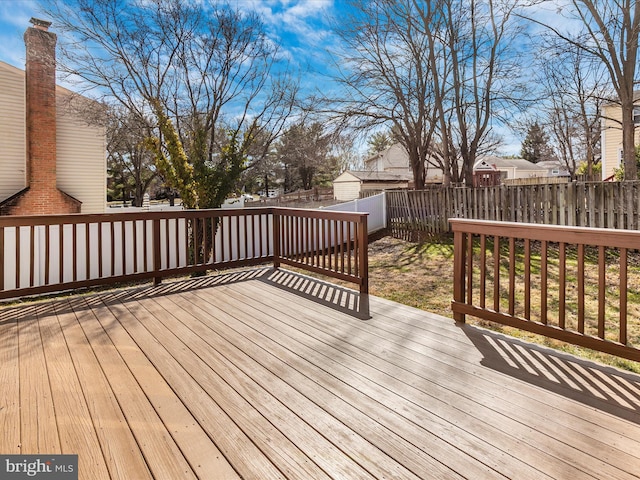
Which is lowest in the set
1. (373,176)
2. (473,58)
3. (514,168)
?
(373,176)

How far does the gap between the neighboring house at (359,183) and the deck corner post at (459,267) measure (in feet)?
77.8

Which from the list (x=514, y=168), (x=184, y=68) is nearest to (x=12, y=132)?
(x=184, y=68)

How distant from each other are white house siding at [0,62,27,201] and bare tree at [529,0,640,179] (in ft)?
42.0

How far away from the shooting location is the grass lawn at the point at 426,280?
124 inches

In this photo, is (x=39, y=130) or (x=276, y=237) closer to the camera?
(x=276, y=237)

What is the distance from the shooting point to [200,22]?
8.34m

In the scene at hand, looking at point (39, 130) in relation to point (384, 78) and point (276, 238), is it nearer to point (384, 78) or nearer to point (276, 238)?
point (276, 238)

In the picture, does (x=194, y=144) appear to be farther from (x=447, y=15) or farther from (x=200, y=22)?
(x=447, y=15)

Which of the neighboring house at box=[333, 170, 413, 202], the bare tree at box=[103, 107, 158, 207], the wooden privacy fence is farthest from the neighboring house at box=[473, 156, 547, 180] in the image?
the bare tree at box=[103, 107, 158, 207]

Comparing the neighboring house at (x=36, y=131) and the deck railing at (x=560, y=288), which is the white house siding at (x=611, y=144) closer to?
the deck railing at (x=560, y=288)

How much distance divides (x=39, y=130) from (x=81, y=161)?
1.33 meters

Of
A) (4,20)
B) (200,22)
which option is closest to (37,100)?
(4,20)

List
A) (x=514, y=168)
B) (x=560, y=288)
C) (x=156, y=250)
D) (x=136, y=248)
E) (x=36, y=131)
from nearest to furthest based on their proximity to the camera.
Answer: (x=560, y=288)
(x=136, y=248)
(x=156, y=250)
(x=36, y=131)
(x=514, y=168)

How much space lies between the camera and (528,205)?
7.41m
